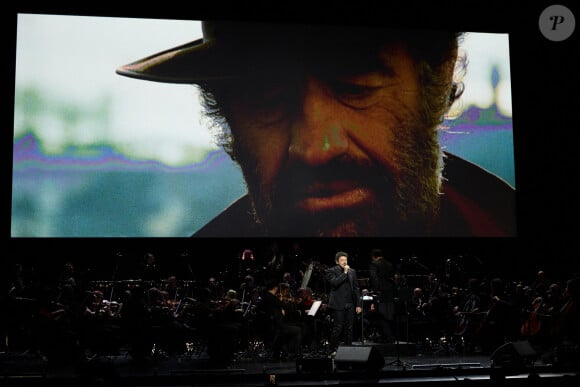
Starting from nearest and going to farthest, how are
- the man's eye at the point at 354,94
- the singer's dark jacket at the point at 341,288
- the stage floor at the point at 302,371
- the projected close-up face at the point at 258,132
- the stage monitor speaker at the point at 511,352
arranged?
the stage monitor speaker at the point at 511,352, the stage floor at the point at 302,371, the singer's dark jacket at the point at 341,288, the projected close-up face at the point at 258,132, the man's eye at the point at 354,94

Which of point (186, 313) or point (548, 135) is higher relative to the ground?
point (548, 135)

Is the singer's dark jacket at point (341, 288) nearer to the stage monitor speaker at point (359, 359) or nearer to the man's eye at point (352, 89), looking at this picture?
the stage monitor speaker at point (359, 359)

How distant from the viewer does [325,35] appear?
11.7 metres

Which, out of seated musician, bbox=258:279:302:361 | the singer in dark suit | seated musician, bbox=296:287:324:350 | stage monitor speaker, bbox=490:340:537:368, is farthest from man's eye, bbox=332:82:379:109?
stage monitor speaker, bbox=490:340:537:368

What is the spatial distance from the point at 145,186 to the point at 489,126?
5.77 meters

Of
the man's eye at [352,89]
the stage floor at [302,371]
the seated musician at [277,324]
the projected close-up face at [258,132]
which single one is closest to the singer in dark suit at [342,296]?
the seated musician at [277,324]

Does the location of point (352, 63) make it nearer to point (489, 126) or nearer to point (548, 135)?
point (489, 126)

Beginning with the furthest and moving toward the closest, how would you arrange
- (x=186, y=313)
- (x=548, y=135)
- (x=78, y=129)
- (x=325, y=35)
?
(x=548, y=135)
(x=325, y=35)
(x=78, y=129)
(x=186, y=313)

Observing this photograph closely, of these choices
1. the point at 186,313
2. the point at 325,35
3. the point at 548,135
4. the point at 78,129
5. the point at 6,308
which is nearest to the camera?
the point at 6,308

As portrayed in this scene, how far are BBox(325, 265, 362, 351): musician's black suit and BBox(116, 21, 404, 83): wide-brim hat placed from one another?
3.64m

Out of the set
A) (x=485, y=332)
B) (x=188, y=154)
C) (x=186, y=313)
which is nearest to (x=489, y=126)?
(x=485, y=332)

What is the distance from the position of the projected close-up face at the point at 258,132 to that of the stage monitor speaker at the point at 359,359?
3509 mm

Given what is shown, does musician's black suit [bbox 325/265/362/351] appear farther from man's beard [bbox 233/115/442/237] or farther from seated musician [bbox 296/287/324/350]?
man's beard [bbox 233/115/442/237]

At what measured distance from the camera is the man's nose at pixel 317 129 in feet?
37.8
